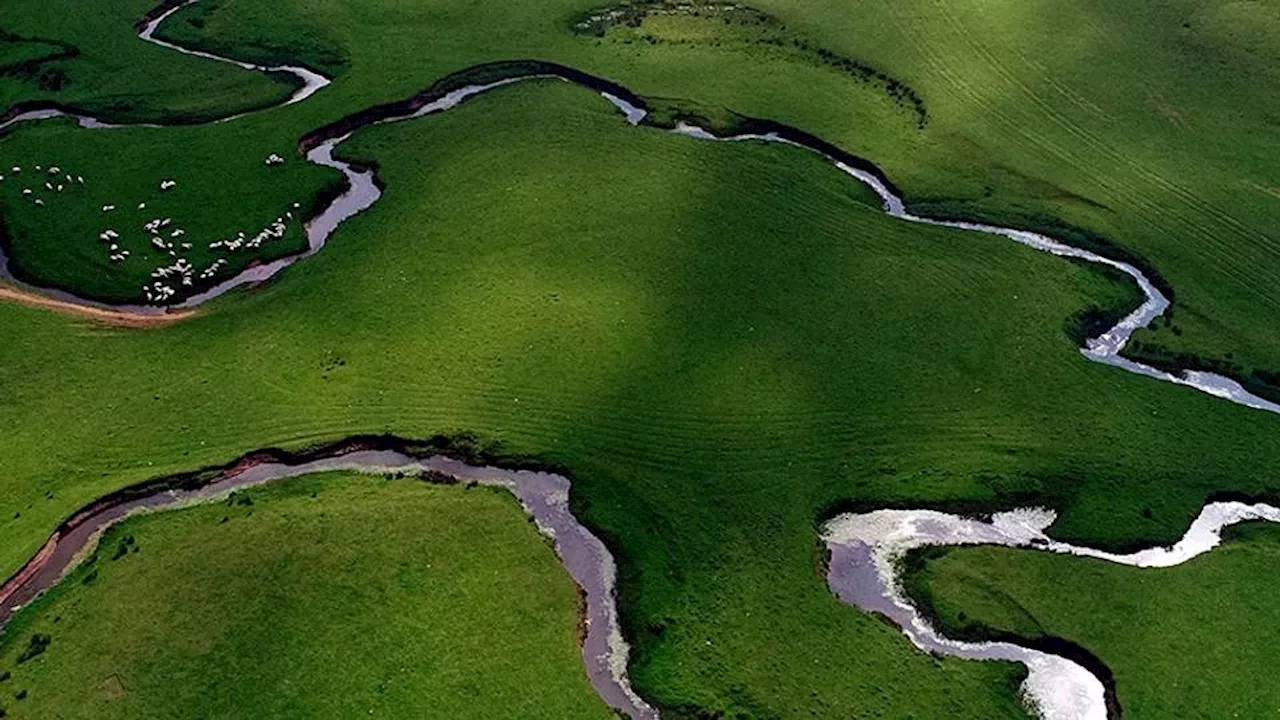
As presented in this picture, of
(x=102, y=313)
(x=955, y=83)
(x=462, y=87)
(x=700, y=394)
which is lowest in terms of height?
(x=102, y=313)

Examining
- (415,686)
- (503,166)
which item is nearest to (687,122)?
(503,166)

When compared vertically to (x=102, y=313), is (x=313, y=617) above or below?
above

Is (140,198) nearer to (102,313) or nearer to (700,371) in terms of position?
(102,313)

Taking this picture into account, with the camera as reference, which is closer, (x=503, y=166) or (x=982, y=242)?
(x=982, y=242)

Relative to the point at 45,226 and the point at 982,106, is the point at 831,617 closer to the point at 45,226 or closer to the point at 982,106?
the point at 982,106

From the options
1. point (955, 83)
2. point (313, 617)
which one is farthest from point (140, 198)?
point (955, 83)

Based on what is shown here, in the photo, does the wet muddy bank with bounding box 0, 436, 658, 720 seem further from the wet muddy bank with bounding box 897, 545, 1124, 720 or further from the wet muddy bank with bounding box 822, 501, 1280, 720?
the wet muddy bank with bounding box 897, 545, 1124, 720
